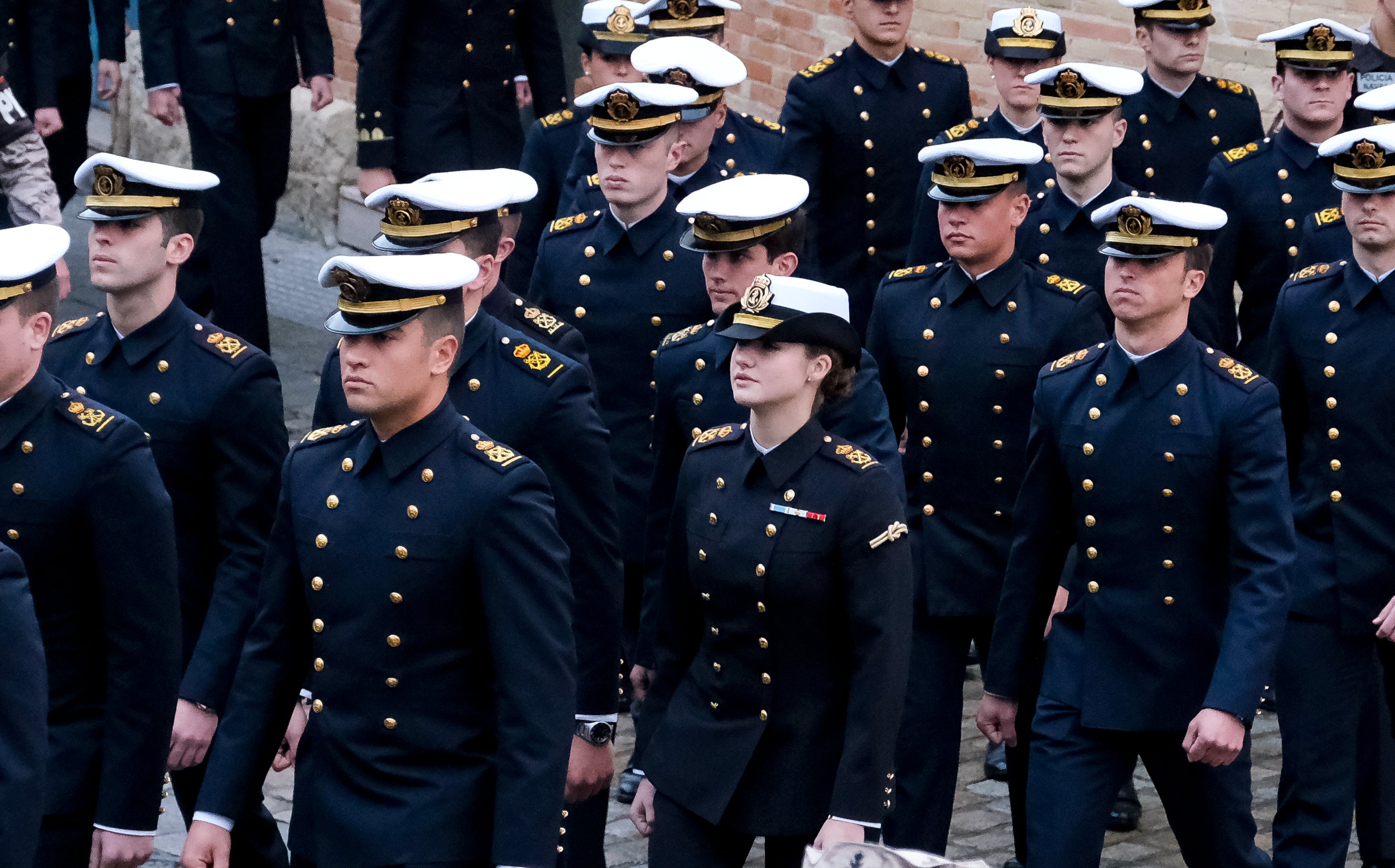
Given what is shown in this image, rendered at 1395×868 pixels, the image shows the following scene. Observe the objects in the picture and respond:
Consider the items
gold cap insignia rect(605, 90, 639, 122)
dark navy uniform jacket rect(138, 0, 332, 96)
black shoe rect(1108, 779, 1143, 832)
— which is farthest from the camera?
dark navy uniform jacket rect(138, 0, 332, 96)

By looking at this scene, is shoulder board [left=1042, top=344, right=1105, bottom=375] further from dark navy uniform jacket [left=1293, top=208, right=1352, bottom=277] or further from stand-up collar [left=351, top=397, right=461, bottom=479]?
stand-up collar [left=351, top=397, right=461, bottom=479]

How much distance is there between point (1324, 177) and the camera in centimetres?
809

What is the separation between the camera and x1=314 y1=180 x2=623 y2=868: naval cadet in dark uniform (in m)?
5.72

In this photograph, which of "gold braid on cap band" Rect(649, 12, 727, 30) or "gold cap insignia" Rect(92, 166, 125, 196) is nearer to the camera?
"gold cap insignia" Rect(92, 166, 125, 196)

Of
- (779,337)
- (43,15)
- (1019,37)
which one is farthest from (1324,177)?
(43,15)

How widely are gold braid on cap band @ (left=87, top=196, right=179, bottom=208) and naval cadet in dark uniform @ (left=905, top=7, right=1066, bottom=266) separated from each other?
3.14m

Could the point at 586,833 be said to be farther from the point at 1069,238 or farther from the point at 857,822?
the point at 1069,238

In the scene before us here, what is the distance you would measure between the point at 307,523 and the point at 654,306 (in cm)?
251

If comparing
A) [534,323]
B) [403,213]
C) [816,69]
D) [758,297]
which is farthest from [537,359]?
[816,69]

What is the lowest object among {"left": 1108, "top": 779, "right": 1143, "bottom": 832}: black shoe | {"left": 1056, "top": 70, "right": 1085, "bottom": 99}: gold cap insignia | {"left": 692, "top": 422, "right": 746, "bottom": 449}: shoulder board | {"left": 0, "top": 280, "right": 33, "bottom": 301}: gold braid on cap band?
{"left": 1108, "top": 779, "right": 1143, "bottom": 832}: black shoe

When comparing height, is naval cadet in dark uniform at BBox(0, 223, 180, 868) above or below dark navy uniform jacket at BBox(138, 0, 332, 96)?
above

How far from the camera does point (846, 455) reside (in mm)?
5336

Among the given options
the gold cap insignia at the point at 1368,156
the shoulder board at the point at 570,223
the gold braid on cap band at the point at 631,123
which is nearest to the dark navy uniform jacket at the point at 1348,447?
the gold cap insignia at the point at 1368,156

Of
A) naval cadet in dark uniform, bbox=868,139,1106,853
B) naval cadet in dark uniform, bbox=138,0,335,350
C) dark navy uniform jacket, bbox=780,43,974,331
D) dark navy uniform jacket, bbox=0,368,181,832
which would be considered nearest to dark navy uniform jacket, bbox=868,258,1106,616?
naval cadet in dark uniform, bbox=868,139,1106,853
